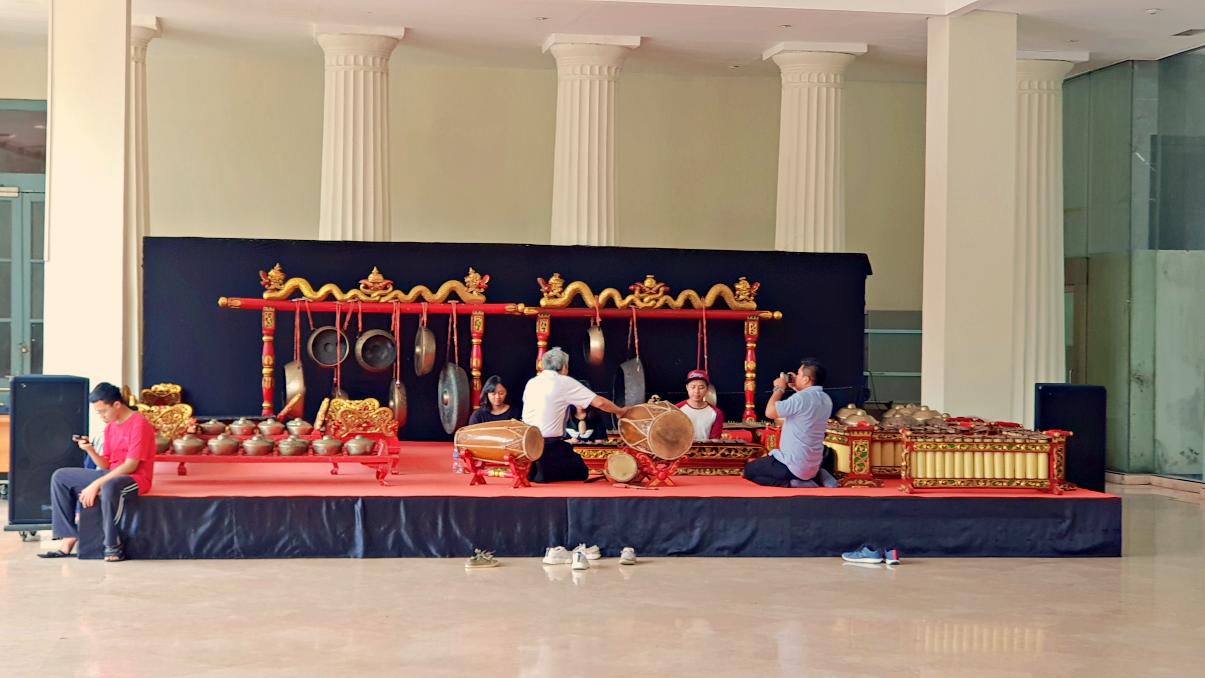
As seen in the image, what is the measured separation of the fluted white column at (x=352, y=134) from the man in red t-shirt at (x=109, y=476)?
15.5ft

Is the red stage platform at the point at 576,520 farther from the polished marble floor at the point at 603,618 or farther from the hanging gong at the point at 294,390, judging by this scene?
the hanging gong at the point at 294,390

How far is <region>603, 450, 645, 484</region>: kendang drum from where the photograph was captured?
955cm

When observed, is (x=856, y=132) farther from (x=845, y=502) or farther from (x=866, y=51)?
(x=845, y=502)

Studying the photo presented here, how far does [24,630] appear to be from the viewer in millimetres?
6797

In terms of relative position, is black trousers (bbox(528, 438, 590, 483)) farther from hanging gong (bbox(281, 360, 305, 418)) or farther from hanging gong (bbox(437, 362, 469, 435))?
hanging gong (bbox(281, 360, 305, 418))

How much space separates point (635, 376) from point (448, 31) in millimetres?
3971

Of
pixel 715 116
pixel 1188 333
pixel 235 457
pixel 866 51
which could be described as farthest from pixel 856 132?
pixel 235 457

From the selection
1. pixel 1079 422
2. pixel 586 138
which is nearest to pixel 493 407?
pixel 586 138

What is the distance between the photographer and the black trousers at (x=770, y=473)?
9586 millimetres

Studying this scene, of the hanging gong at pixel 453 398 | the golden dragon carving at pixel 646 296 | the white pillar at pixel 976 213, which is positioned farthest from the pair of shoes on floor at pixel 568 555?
the white pillar at pixel 976 213

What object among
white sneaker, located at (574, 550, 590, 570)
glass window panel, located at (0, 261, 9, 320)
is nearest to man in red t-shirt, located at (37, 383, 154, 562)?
white sneaker, located at (574, 550, 590, 570)

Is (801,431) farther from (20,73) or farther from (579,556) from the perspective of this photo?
(20,73)

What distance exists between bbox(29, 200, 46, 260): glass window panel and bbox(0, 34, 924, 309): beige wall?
1218 mm

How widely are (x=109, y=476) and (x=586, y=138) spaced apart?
248 inches
